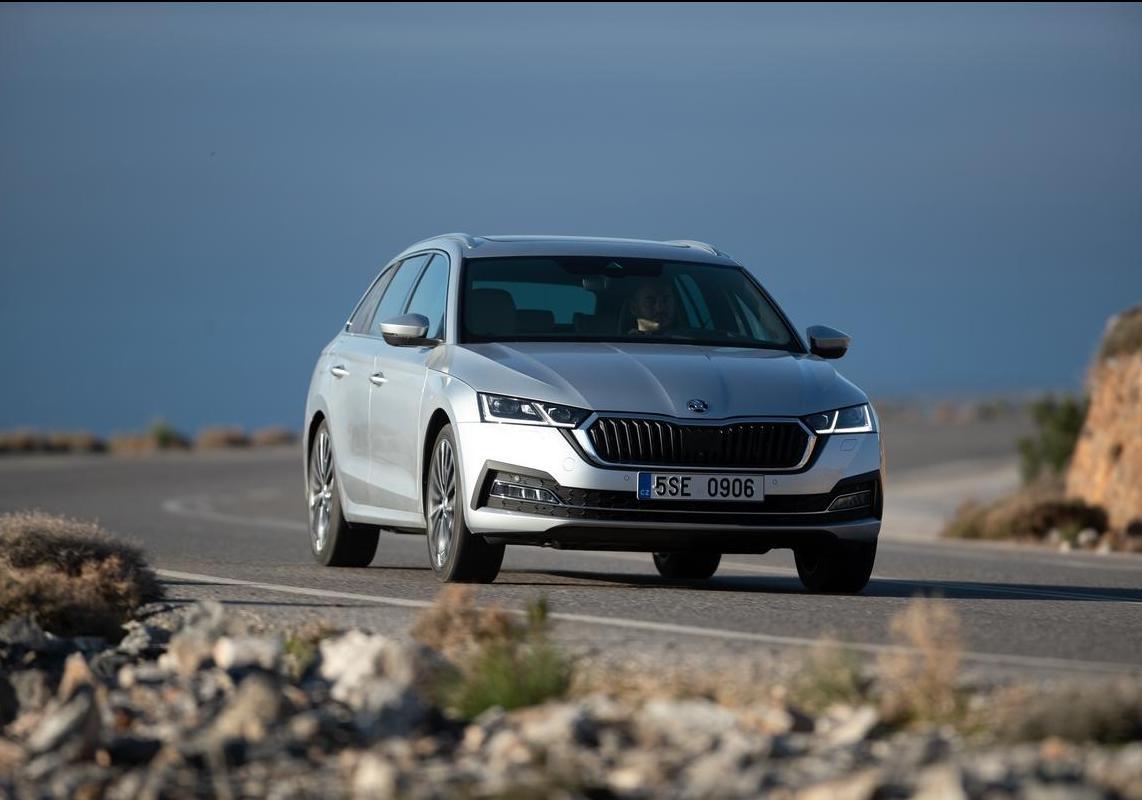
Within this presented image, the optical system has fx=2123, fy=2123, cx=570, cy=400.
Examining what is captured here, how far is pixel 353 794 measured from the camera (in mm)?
6176

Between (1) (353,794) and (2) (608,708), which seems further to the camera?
(2) (608,708)

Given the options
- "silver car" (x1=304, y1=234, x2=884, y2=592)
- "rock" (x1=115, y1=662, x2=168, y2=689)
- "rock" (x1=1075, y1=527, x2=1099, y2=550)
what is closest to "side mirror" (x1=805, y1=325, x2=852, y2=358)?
"silver car" (x1=304, y1=234, x2=884, y2=592)

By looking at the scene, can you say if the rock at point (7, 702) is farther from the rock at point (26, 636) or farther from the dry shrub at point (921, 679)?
the dry shrub at point (921, 679)

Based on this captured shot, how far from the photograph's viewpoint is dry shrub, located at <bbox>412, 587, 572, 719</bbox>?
7.25m

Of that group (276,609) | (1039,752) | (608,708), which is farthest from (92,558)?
(1039,752)

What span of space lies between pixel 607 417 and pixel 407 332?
1.66 meters

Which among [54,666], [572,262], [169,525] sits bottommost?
[169,525]

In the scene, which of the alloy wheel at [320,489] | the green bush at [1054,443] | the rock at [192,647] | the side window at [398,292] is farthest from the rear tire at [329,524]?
the green bush at [1054,443]

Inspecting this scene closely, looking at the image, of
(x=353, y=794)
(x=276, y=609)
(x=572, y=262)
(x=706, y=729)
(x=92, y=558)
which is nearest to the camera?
(x=353, y=794)

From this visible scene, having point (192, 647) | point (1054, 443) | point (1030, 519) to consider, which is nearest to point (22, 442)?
point (1054, 443)

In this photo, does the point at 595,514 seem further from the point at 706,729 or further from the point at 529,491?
the point at 706,729

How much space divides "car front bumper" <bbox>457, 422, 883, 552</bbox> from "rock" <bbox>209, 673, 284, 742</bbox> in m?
3.32

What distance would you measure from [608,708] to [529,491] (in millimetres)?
3455

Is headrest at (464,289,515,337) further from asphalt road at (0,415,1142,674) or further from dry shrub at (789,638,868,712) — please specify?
dry shrub at (789,638,868,712)
